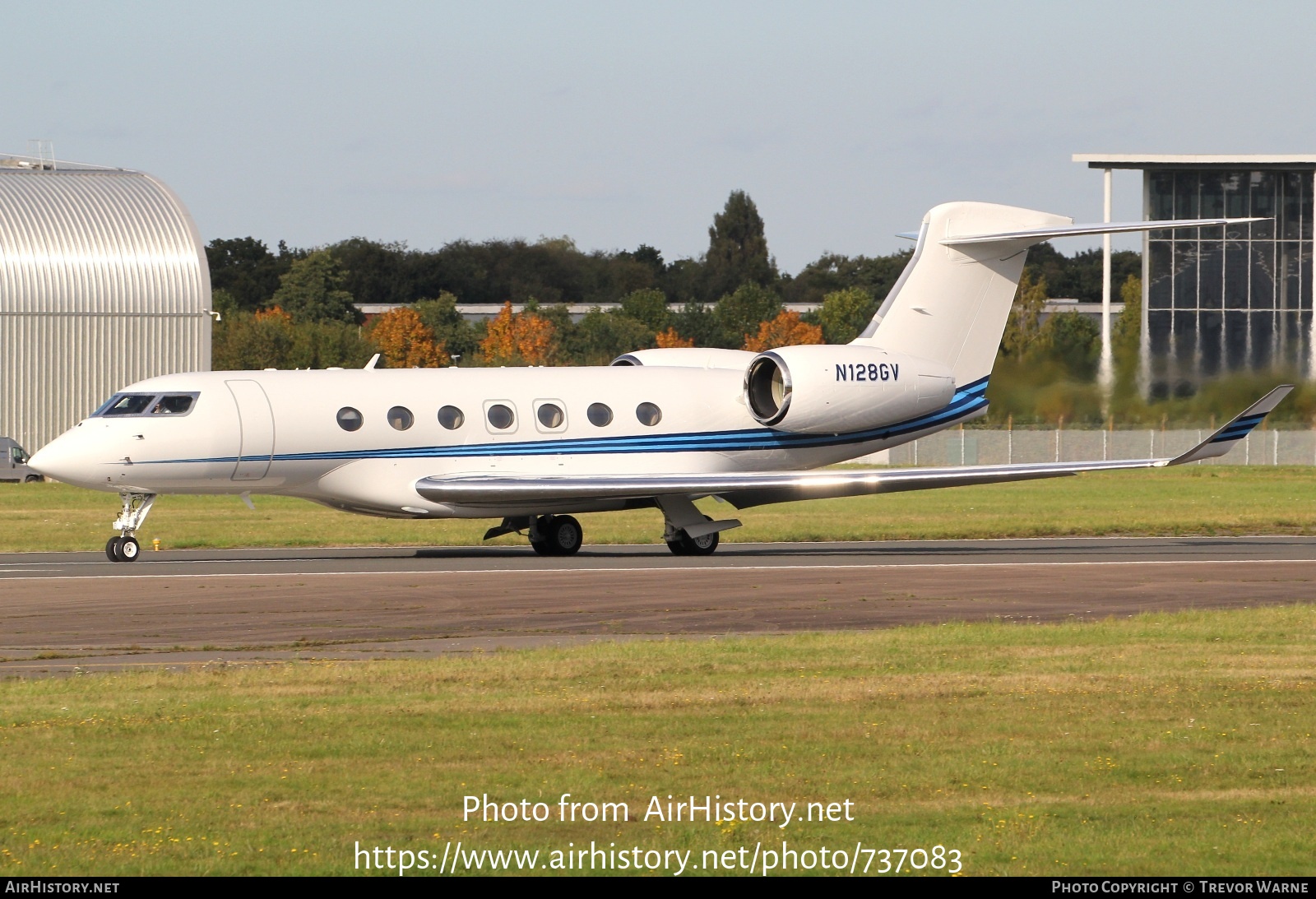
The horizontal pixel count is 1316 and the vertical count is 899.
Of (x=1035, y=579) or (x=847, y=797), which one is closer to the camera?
(x=847, y=797)

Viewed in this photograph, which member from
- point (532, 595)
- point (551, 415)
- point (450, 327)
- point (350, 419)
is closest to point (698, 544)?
point (551, 415)

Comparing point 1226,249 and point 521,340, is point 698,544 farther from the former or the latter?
point 521,340

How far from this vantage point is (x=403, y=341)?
9381 cm

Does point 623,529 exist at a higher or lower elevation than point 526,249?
lower

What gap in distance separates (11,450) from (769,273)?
9077 cm

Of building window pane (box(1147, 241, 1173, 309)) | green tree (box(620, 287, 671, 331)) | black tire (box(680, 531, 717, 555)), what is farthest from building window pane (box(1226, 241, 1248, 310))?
black tire (box(680, 531, 717, 555))

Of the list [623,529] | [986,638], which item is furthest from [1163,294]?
[986,638]

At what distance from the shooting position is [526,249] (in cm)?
13112

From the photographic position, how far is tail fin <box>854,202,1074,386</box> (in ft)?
95.7

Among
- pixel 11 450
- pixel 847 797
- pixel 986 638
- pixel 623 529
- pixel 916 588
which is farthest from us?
pixel 11 450

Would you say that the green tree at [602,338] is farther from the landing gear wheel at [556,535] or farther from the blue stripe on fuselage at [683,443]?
the landing gear wheel at [556,535]

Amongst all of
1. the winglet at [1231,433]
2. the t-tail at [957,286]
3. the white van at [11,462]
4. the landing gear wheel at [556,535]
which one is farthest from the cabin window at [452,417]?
the white van at [11,462]

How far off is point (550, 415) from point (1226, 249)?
51.5 metres
